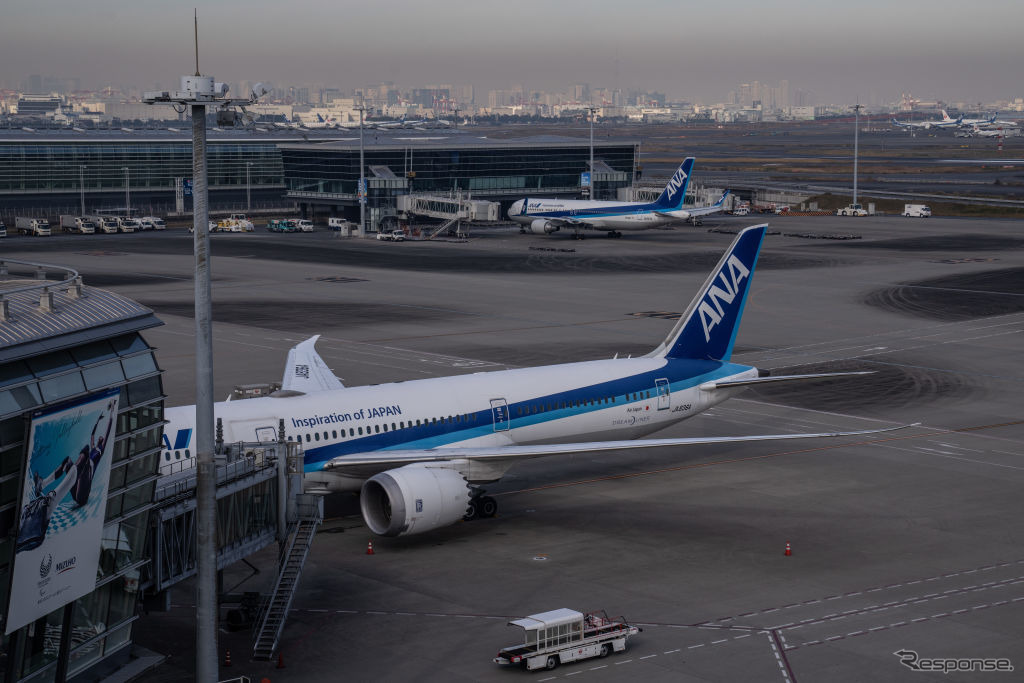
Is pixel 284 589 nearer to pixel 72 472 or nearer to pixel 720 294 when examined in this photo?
pixel 72 472

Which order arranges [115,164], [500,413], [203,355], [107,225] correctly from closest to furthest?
[203,355]
[500,413]
[107,225]
[115,164]

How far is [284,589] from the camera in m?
30.8

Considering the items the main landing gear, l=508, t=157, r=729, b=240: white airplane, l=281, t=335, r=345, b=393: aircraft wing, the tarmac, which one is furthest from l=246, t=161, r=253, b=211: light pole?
the main landing gear

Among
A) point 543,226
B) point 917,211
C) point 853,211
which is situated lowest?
point 543,226

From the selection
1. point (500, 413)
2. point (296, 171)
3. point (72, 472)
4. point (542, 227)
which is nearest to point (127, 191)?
point (296, 171)

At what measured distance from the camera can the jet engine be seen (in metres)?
153

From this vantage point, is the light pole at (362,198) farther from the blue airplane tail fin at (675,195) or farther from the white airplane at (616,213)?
the blue airplane tail fin at (675,195)

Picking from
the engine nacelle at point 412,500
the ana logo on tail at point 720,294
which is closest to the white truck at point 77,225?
the ana logo on tail at point 720,294

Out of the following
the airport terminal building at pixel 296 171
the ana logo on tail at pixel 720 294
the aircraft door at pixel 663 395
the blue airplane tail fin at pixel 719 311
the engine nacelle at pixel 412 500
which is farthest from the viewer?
the airport terminal building at pixel 296 171

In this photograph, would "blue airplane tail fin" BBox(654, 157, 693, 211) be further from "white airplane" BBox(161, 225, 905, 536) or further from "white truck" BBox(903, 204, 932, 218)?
"white airplane" BBox(161, 225, 905, 536)

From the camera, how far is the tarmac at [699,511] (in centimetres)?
2975

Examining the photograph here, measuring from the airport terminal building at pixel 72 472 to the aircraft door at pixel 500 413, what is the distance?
58.6ft

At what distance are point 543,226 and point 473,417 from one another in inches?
4462

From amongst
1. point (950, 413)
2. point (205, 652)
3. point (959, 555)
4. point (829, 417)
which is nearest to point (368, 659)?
point (205, 652)
